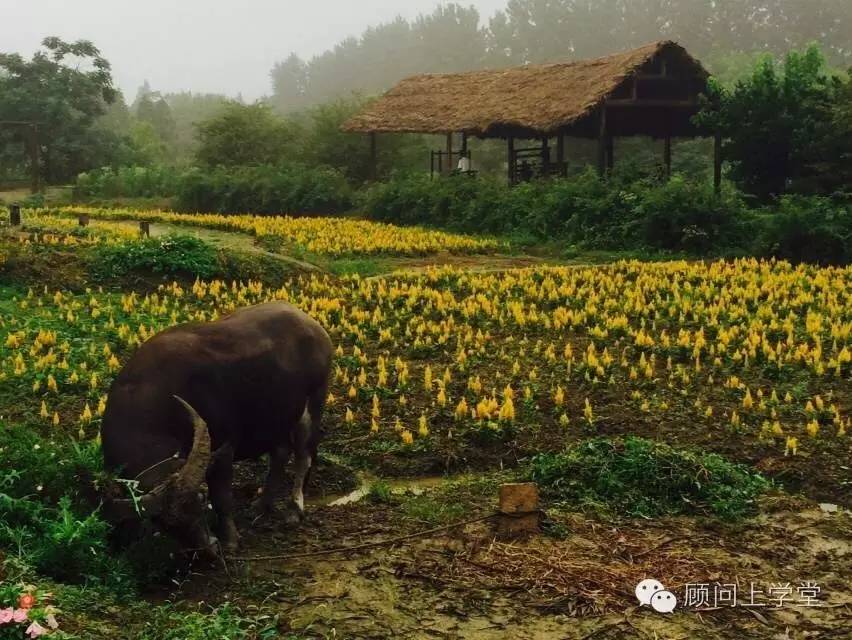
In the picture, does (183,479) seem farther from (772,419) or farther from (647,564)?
(772,419)

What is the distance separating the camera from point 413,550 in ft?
19.1

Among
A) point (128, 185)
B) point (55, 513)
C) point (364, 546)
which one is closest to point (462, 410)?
point (364, 546)

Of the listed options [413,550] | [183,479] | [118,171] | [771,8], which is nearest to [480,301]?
[413,550]

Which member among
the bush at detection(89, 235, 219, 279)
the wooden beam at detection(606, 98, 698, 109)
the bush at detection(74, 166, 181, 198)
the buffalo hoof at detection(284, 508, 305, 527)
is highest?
the wooden beam at detection(606, 98, 698, 109)

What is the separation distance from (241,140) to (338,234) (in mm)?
18773

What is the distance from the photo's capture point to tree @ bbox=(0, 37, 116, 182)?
3678cm

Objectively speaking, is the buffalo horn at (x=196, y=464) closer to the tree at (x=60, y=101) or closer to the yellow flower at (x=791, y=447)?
the yellow flower at (x=791, y=447)

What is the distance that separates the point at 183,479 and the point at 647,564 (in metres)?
2.69

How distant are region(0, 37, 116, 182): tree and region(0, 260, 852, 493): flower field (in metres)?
26.0

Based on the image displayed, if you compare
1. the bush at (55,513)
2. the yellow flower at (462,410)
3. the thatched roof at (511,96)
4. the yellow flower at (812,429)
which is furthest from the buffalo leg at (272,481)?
the thatched roof at (511,96)

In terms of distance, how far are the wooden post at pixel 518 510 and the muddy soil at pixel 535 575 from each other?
0.28 feet

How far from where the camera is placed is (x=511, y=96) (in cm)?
2775

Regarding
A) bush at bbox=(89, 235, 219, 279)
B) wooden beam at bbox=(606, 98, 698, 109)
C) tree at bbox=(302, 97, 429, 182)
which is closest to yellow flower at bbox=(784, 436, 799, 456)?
bush at bbox=(89, 235, 219, 279)

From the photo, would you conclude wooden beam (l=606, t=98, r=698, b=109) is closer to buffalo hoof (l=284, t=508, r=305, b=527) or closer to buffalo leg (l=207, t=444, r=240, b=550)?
buffalo hoof (l=284, t=508, r=305, b=527)
